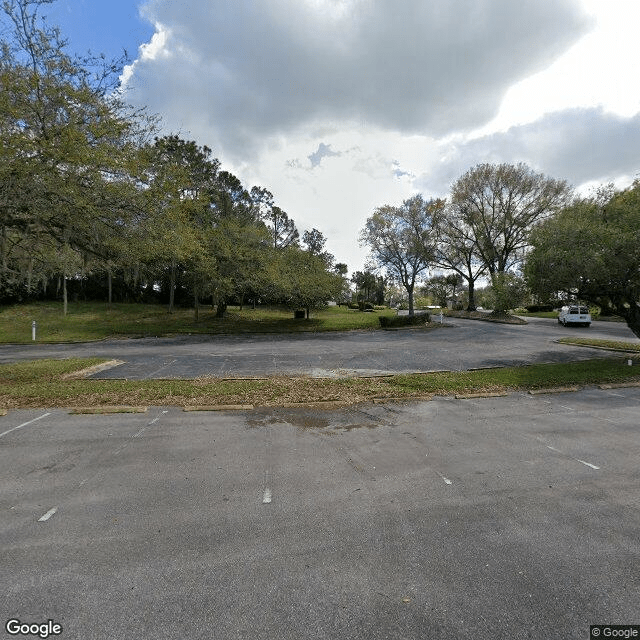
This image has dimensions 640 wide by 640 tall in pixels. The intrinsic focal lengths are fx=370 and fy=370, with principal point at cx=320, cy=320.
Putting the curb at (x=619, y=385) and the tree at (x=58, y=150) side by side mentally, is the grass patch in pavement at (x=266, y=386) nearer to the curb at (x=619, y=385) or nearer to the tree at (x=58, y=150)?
the curb at (x=619, y=385)

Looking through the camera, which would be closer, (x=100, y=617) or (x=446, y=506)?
(x=100, y=617)

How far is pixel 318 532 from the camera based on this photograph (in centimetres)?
336

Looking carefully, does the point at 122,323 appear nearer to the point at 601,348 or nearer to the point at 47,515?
the point at 47,515

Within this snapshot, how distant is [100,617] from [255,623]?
1005 mm

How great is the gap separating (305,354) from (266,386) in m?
5.93

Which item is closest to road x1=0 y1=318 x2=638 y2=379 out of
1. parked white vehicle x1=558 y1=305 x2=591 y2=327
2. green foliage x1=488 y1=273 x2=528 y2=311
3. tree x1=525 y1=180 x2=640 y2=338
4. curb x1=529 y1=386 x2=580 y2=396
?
green foliage x1=488 y1=273 x2=528 y2=311

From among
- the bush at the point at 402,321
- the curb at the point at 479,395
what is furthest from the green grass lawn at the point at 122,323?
the curb at the point at 479,395

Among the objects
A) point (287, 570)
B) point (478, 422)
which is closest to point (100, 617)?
point (287, 570)

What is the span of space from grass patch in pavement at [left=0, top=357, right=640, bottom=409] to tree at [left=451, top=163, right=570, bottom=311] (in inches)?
971

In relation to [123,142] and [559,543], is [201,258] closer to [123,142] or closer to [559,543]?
[123,142]

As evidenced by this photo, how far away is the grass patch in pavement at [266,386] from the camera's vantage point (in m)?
7.95

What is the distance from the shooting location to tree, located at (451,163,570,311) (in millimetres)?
33656

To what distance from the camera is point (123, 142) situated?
33.1 feet

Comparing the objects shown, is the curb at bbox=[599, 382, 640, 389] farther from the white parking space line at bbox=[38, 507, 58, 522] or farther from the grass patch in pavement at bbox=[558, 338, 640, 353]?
the white parking space line at bbox=[38, 507, 58, 522]
